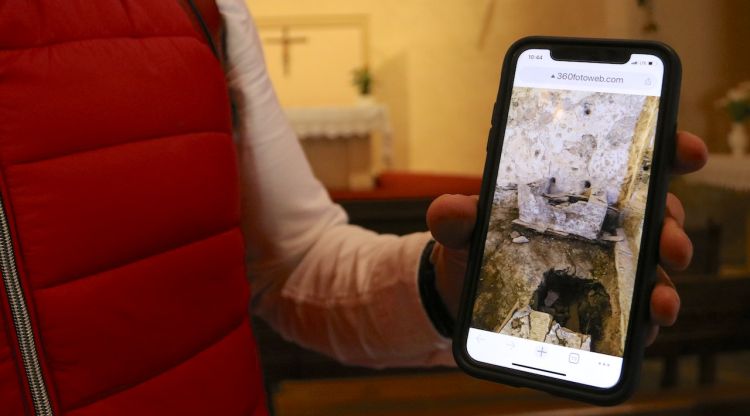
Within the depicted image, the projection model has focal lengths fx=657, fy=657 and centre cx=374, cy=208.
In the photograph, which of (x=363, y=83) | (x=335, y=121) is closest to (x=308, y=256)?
(x=335, y=121)

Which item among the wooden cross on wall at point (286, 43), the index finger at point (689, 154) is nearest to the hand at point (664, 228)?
the index finger at point (689, 154)

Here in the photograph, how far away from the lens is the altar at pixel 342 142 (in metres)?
1.90

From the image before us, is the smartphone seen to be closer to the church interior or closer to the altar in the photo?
the church interior

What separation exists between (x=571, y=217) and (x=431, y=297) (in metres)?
0.18

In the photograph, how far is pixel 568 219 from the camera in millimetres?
274

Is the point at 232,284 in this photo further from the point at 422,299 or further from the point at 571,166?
the point at 571,166

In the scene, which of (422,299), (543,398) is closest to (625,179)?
(422,299)

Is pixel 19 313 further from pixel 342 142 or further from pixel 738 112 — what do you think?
pixel 342 142

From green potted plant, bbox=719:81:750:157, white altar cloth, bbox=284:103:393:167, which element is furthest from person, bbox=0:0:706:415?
white altar cloth, bbox=284:103:393:167

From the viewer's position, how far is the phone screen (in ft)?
0.88

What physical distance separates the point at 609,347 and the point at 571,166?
8cm

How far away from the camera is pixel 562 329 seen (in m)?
0.28

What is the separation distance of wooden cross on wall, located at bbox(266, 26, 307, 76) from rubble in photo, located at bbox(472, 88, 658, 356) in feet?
11.5

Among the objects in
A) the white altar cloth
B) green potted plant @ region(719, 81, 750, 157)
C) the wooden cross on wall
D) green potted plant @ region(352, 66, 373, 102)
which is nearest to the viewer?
green potted plant @ region(719, 81, 750, 157)
